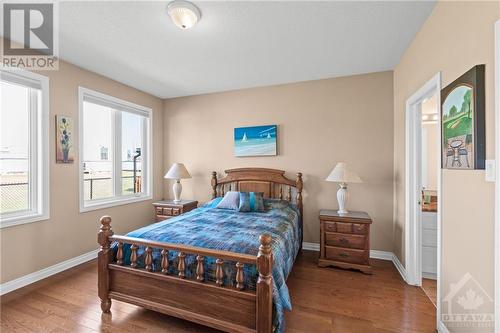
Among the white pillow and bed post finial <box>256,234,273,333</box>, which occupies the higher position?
the white pillow

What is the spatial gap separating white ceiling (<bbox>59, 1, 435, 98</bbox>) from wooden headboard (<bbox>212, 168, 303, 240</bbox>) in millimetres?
1454

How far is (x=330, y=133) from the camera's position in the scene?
3.40 meters

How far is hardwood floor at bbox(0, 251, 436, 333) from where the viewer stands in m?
1.84

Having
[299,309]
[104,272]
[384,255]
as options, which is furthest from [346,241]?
[104,272]

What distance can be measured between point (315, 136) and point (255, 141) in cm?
95

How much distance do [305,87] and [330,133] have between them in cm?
82

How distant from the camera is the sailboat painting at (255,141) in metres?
3.64

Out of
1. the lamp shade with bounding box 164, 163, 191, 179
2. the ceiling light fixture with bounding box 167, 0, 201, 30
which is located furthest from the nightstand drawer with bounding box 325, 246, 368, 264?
the ceiling light fixture with bounding box 167, 0, 201, 30

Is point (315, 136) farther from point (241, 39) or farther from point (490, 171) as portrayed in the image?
point (490, 171)

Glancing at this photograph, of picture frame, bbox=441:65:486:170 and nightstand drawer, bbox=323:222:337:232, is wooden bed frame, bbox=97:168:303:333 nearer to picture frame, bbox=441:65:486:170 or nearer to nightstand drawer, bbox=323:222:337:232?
picture frame, bbox=441:65:486:170

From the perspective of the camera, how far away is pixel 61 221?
111 inches

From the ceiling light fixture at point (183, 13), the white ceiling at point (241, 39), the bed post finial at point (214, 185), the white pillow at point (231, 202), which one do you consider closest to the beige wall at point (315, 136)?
the bed post finial at point (214, 185)

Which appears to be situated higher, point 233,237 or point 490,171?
point 490,171

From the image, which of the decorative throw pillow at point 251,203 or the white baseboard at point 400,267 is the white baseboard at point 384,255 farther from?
the decorative throw pillow at point 251,203
